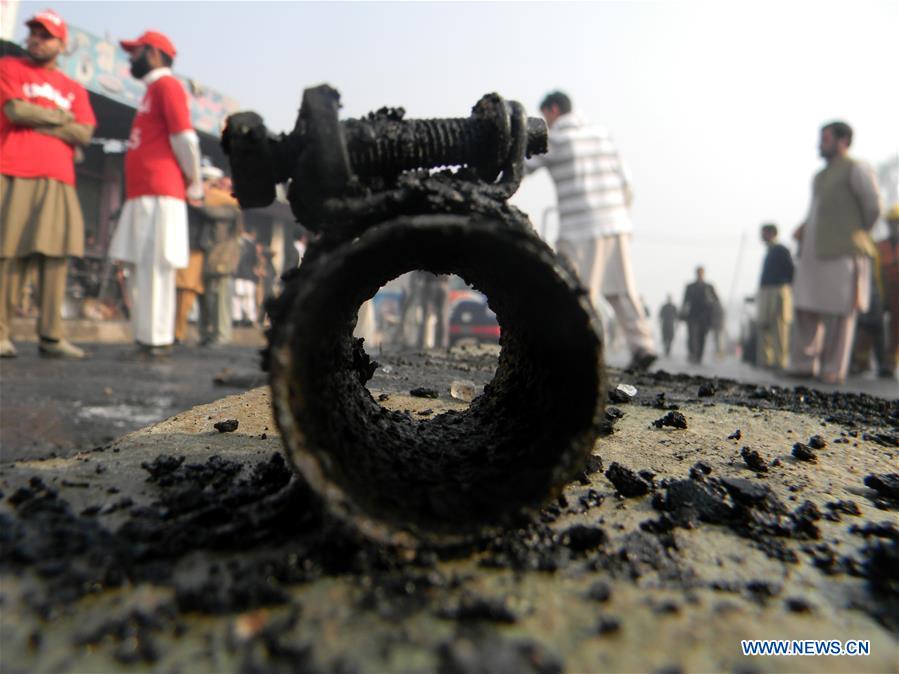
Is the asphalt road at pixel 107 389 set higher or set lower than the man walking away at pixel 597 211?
lower

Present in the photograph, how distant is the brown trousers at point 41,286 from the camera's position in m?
4.75

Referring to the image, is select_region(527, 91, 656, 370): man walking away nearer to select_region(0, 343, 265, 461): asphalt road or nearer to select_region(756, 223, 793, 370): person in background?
select_region(0, 343, 265, 461): asphalt road

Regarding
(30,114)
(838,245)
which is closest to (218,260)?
(30,114)

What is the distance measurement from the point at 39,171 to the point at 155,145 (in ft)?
3.08

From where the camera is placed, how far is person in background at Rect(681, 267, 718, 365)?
42.8ft

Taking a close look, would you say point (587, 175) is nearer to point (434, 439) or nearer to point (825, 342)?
point (825, 342)

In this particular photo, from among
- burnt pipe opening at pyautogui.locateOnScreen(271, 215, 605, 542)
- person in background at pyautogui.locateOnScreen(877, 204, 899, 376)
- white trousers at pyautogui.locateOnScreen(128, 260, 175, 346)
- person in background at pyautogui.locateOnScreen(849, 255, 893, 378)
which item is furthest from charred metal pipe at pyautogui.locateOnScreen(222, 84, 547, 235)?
person in background at pyautogui.locateOnScreen(877, 204, 899, 376)

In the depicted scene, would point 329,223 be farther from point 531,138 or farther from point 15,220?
point 15,220

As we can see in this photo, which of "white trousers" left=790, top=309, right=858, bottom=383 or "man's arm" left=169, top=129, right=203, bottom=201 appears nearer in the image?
"man's arm" left=169, top=129, right=203, bottom=201

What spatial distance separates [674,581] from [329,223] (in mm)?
1029

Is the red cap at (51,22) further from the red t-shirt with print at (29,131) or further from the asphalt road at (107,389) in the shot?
the asphalt road at (107,389)

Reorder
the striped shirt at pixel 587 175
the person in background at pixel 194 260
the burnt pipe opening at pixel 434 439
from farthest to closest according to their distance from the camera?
the person in background at pixel 194 260 < the striped shirt at pixel 587 175 < the burnt pipe opening at pixel 434 439

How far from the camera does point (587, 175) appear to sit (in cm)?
555

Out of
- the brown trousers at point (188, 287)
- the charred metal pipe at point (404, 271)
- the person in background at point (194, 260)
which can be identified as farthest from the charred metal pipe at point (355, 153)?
the person in background at point (194, 260)
